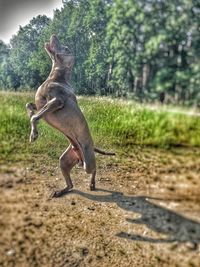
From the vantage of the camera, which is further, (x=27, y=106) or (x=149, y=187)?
(x=149, y=187)

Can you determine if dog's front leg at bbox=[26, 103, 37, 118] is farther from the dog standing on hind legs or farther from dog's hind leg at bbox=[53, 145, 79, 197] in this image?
dog's hind leg at bbox=[53, 145, 79, 197]

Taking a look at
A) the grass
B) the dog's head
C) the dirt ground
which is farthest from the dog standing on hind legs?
the dirt ground

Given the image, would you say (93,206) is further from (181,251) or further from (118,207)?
(181,251)

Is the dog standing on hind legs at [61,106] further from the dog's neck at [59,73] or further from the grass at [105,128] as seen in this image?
the grass at [105,128]

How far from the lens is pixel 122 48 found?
1542mm

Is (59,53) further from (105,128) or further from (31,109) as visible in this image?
(105,128)

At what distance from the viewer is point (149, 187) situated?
6.79ft

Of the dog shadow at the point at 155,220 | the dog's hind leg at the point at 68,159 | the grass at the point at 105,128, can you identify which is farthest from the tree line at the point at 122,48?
the dog shadow at the point at 155,220

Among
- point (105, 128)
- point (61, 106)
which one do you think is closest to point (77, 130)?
point (61, 106)

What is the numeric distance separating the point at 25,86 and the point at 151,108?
0.48 m

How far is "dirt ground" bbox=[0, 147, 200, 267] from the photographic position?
153 centimetres

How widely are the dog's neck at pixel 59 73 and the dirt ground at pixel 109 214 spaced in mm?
544

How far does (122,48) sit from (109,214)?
0.66 metres

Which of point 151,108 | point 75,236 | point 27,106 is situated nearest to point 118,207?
point 75,236
